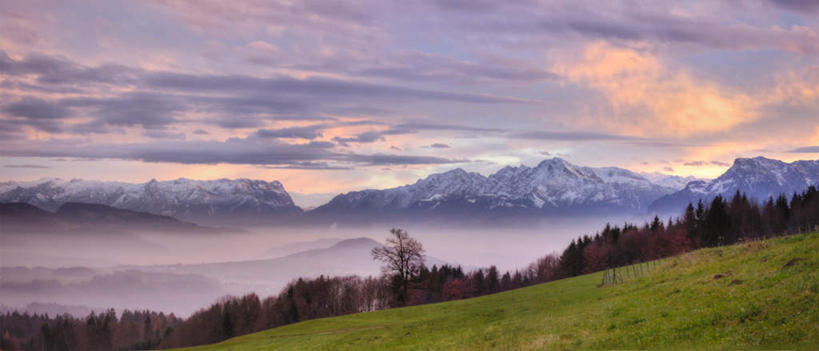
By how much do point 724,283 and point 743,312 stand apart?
23.6 ft

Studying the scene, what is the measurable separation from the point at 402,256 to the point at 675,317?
64.0 m

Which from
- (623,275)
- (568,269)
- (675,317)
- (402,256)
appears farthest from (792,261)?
(568,269)

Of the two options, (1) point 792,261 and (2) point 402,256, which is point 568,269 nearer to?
(2) point 402,256

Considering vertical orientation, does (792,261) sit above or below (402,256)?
below

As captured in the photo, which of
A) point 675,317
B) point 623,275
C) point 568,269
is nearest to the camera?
point 675,317

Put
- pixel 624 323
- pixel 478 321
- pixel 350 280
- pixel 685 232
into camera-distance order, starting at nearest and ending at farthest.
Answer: pixel 624 323 < pixel 478 321 < pixel 685 232 < pixel 350 280

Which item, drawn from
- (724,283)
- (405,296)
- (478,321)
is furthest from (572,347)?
(405,296)

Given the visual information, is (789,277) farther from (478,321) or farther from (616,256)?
(616,256)

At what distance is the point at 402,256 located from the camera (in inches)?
3529

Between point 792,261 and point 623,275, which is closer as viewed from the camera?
point 792,261

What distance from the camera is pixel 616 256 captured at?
143m

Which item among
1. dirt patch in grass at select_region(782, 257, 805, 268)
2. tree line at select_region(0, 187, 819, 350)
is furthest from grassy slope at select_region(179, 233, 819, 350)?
tree line at select_region(0, 187, 819, 350)

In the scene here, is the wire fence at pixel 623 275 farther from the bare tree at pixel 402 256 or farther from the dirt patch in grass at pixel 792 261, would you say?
the bare tree at pixel 402 256

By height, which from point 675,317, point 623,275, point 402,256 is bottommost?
point 623,275
